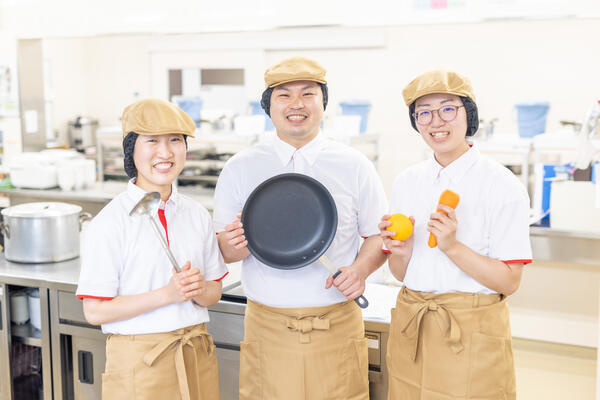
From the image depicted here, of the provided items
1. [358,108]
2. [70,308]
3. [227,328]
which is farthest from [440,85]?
[358,108]

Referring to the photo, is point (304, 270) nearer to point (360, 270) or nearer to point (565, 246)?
point (360, 270)

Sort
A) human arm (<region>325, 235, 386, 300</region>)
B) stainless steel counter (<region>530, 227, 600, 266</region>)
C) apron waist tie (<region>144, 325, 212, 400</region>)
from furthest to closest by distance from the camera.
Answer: stainless steel counter (<region>530, 227, 600, 266</region>)
human arm (<region>325, 235, 386, 300</region>)
apron waist tie (<region>144, 325, 212, 400</region>)

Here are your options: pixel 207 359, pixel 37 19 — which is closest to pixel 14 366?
pixel 207 359

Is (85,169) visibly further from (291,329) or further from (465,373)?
(465,373)

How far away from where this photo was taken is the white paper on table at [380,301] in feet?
7.06

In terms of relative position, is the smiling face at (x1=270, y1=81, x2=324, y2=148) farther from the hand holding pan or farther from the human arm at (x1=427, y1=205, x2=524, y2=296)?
the human arm at (x1=427, y1=205, x2=524, y2=296)

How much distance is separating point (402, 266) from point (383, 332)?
0.44 metres

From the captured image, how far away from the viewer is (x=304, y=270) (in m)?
1.86

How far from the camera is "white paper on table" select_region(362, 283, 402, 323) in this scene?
7.06 feet

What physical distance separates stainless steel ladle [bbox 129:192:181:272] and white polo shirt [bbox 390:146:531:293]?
25.0 inches

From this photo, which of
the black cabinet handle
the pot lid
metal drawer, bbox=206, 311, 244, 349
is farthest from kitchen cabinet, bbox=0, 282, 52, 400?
metal drawer, bbox=206, 311, 244, 349

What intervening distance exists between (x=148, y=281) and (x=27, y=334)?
120cm

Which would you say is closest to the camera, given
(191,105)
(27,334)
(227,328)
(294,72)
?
(294,72)

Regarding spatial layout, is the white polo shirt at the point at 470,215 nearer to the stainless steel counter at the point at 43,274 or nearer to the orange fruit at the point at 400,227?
the orange fruit at the point at 400,227
